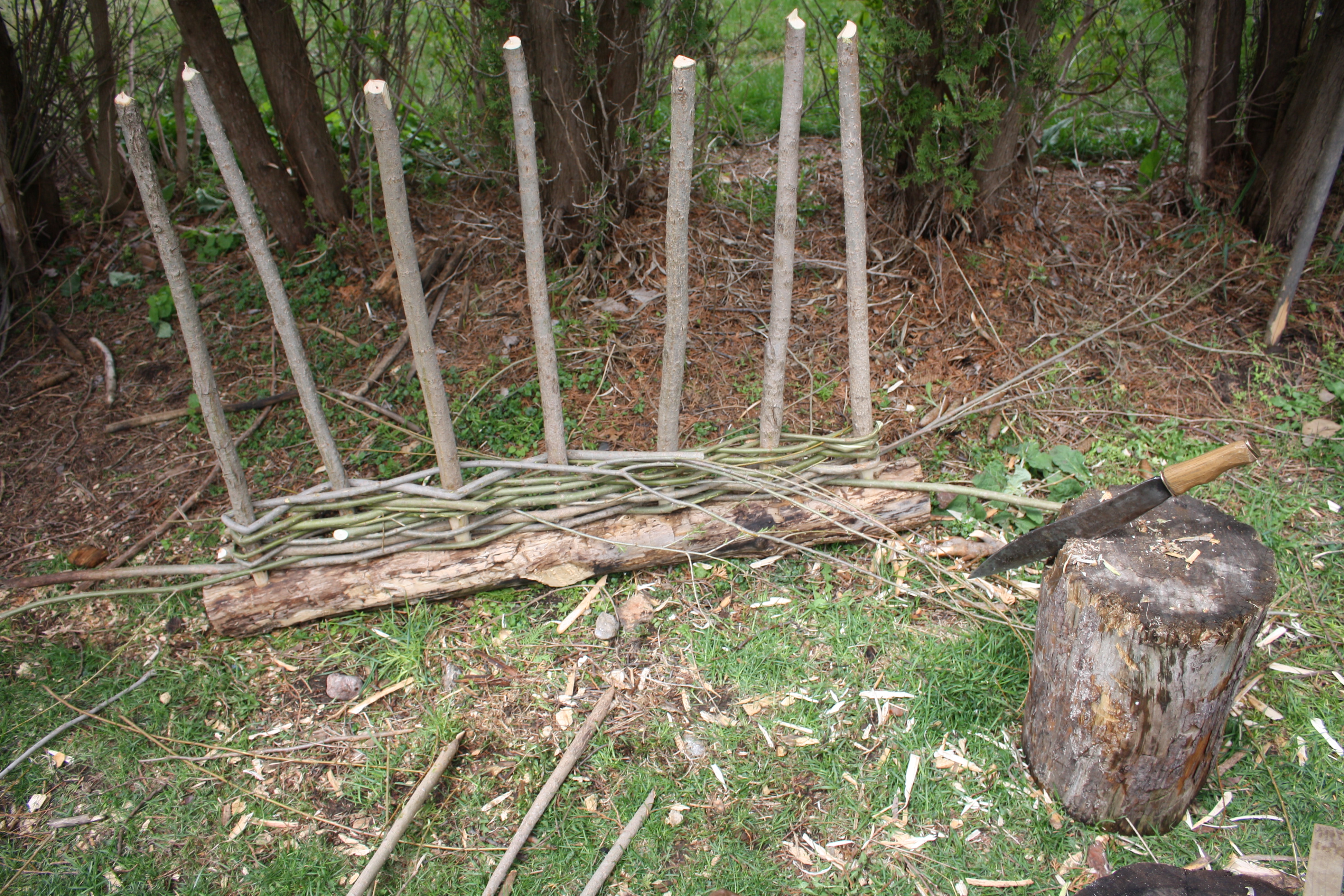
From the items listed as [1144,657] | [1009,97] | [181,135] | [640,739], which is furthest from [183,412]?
[1009,97]

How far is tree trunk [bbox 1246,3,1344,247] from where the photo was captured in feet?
12.7

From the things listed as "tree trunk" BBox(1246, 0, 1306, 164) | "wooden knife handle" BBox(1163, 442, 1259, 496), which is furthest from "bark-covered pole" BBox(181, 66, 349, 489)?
"tree trunk" BBox(1246, 0, 1306, 164)

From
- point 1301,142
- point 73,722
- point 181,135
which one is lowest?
point 73,722

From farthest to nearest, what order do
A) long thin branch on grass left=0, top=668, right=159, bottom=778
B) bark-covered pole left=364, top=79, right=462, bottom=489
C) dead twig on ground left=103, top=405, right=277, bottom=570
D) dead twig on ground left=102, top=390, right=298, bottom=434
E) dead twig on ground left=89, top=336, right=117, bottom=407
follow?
dead twig on ground left=89, top=336, right=117, bottom=407
dead twig on ground left=102, top=390, right=298, bottom=434
dead twig on ground left=103, top=405, right=277, bottom=570
long thin branch on grass left=0, top=668, right=159, bottom=778
bark-covered pole left=364, top=79, right=462, bottom=489

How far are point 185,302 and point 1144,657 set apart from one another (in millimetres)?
3023

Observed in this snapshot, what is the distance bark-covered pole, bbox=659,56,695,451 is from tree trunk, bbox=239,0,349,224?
7.76 ft

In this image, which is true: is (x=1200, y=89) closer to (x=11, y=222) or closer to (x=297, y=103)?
(x=297, y=103)

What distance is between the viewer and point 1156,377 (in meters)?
3.92

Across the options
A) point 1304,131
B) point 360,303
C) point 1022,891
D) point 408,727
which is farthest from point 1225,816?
point 360,303

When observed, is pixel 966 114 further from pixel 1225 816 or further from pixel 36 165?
pixel 36 165

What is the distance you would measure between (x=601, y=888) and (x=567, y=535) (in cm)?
120

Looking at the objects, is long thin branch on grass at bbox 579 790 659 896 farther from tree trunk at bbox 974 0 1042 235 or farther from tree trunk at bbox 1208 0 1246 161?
tree trunk at bbox 1208 0 1246 161

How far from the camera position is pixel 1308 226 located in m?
3.74

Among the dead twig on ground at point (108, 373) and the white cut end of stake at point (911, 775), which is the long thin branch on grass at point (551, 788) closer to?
the white cut end of stake at point (911, 775)
